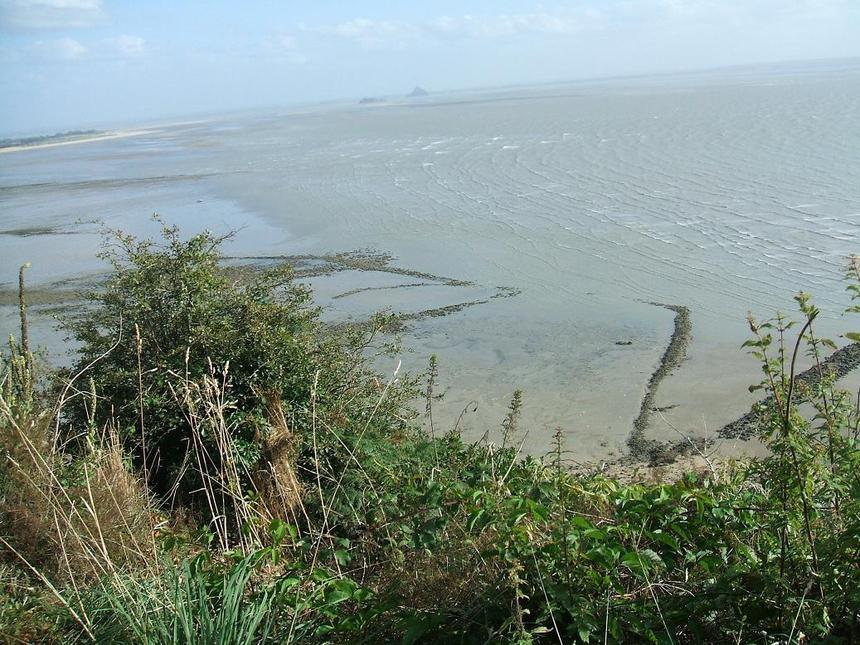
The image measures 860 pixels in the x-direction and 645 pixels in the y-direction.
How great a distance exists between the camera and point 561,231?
71.8 feet

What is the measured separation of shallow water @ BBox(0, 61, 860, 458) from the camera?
42.2 feet

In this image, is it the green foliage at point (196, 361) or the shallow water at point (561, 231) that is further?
the shallow water at point (561, 231)

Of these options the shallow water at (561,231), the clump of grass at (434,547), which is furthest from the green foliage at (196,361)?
the shallow water at (561,231)

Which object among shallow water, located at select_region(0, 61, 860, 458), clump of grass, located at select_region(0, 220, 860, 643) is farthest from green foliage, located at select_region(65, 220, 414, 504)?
shallow water, located at select_region(0, 61, 860, 458)

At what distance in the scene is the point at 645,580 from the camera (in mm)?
3773

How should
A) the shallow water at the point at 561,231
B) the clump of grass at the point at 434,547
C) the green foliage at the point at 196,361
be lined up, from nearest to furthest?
the clump of grass at the point at 434,547 < the green foliage at the point at 196,361 < the shallow water at the point at 561,231

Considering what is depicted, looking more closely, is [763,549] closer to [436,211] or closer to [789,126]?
[436,211]

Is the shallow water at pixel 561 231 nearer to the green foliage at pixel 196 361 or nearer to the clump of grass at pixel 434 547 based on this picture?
the green foliage at pixel 196 361

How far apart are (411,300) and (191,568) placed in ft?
42.7

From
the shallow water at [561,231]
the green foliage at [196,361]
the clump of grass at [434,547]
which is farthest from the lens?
the shallow water at [561,231]

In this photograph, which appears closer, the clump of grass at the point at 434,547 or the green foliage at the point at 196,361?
the clump of grass at the point at 434,547

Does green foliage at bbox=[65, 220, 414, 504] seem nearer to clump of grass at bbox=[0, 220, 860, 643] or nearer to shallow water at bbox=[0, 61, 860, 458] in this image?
clump of grass at bbox=[0, 220, 860, 643]

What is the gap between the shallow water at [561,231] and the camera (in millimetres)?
12875

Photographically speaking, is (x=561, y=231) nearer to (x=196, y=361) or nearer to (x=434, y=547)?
(x=196, y=361)
